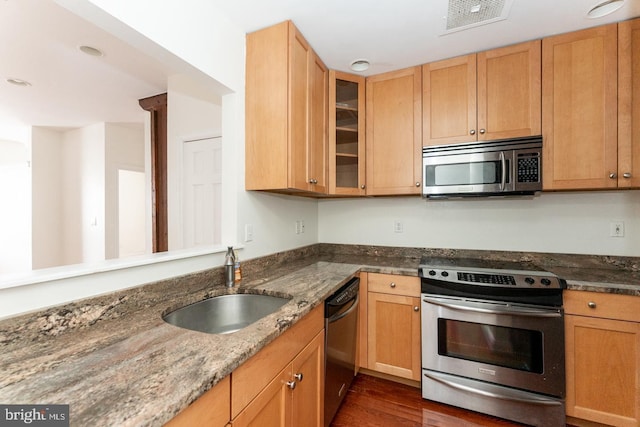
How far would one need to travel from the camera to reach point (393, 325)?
1966mm

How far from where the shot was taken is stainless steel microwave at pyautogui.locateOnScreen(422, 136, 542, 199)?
182 centimetres

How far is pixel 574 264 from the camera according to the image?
1.98 m

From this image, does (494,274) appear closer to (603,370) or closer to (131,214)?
(603,370)

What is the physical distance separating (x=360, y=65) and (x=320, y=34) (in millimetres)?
512

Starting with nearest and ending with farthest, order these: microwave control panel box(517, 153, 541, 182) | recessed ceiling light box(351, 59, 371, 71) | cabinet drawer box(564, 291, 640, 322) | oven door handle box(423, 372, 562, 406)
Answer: cabinet drawer box(564, 291, 640, 322)
oven door handle box(423, 372, 562, 406)
microwave control panel box(517, 153, 541, 182)
recessed ceiling light box(351, 59, 371, 71)

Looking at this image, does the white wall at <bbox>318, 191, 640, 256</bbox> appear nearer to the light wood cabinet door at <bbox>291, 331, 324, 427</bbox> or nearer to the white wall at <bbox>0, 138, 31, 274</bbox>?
the light wood cabinet door at <bbox>291, 331, 324, 427</bbox>

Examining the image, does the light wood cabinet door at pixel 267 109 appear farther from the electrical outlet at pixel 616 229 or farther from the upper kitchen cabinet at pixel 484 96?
the electrical outlet at pixel 616 229

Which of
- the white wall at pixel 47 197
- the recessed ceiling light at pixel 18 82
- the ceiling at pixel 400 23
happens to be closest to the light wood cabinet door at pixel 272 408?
the ceiling at pixel 400 23

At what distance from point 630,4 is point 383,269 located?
7.01 ft

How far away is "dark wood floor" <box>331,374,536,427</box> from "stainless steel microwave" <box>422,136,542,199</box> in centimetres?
148

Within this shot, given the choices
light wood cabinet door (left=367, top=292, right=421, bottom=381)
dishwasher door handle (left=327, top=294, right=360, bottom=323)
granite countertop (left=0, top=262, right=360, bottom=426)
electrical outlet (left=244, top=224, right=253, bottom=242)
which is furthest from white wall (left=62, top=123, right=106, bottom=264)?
light wood cabinet door (left=367, top=292, right=421, bottom=381)

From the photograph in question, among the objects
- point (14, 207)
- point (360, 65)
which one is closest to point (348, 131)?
point (360, 65)

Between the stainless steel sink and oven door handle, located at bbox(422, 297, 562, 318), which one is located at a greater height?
the stainless steel sink

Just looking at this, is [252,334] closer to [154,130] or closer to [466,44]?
[466,44]
